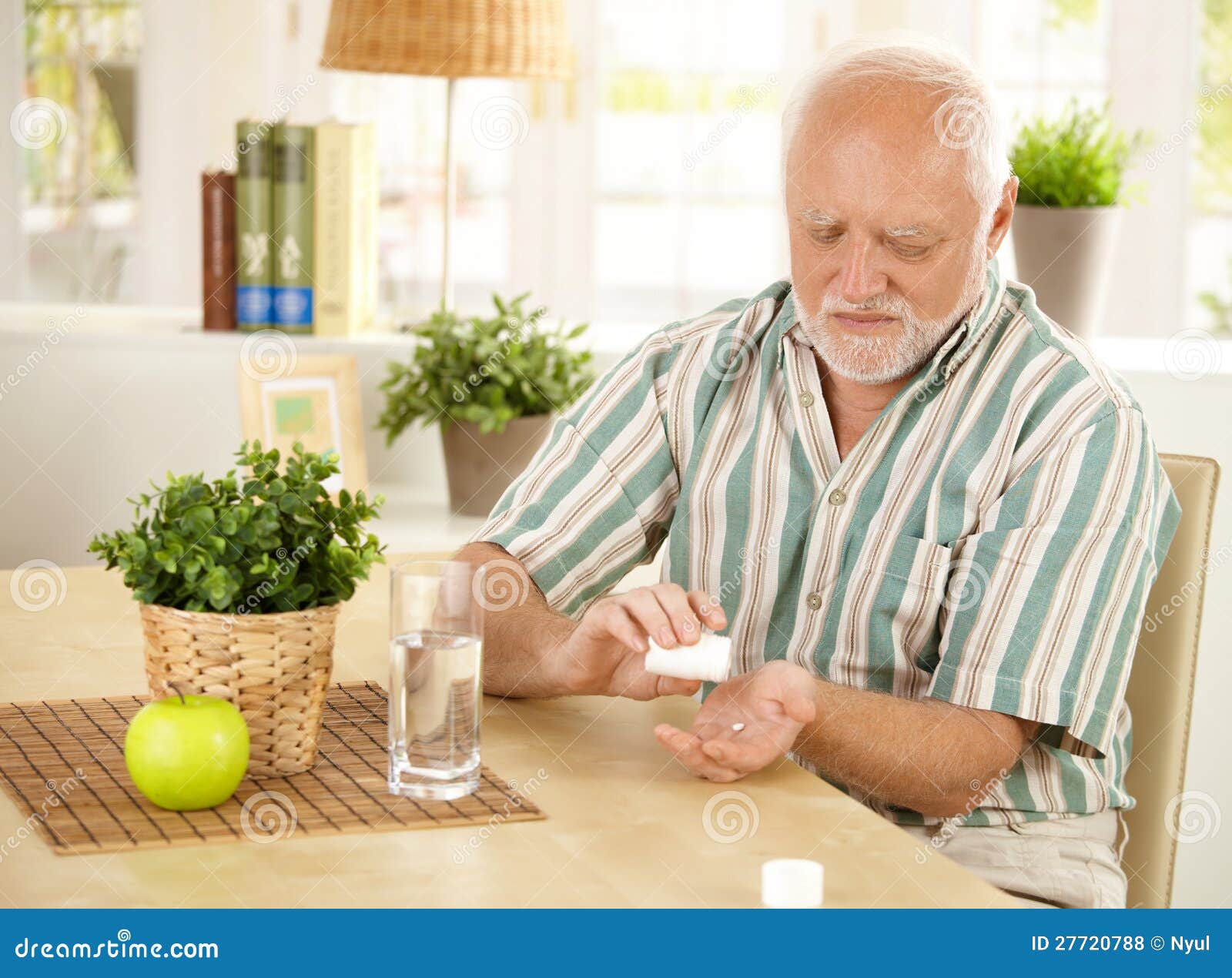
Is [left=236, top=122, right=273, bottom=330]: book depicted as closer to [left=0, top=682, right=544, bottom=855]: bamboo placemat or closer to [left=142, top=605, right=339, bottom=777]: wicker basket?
[left=0, top=682, right=544, bottom=855]: bamboo placemat

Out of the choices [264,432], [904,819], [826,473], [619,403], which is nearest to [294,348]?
[264,432]

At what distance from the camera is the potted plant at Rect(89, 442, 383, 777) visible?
44.9 inches

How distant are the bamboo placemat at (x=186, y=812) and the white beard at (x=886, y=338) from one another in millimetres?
Result: 606

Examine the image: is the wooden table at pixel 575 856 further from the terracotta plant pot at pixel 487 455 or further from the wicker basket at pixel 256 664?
the terracotta plant pot at pixel 487 455

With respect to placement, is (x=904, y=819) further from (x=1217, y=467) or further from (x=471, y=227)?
(x=471, y=227)

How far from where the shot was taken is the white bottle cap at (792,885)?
987 mm

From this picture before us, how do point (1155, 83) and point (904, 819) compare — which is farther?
point (1155, 83)

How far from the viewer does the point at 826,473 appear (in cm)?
162

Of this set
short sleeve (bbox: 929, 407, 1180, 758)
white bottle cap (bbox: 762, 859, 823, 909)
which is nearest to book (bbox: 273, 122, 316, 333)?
short sleeve (bbox: 929, 407, 1180, 758)

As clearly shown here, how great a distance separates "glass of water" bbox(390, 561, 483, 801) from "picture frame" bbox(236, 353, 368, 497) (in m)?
1.36

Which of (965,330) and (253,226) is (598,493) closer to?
(965,330)

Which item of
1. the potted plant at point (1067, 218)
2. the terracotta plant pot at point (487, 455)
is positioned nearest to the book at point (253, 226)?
the terracotta plant pot at point (487, 455)
